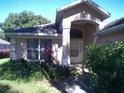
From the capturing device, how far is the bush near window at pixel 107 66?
8320 mm

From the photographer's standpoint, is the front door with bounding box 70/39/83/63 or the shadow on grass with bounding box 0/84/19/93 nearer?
the shadow on grass with bounding box 0/84/19/93

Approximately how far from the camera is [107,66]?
29.3ft

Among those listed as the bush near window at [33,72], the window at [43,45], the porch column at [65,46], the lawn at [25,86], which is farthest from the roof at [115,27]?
the window at [43,45]

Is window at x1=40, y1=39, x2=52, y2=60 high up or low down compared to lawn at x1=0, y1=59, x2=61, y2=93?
up

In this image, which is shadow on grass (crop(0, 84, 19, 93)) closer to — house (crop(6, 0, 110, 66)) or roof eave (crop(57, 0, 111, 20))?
house (crop(6, 0, 110, 66))

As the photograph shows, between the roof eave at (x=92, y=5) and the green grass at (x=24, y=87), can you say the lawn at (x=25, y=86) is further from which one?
the roof eave at (x=92, y=5)

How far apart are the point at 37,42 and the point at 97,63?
10.8 meters

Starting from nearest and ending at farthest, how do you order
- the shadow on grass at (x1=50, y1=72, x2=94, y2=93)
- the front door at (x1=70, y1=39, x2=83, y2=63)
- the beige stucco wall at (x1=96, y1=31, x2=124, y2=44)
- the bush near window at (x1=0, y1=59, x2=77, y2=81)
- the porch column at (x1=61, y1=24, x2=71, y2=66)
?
the shadow on grass at (x1=50, y1=72, x2=94, y2=93)
the beige stucco wall at (x1=96, y1=31, x2=124, y2=44)
the bush near window at (x1=0, y1=59, x2=77, y2=81)
the porch column at (x1=61, y1=24, x2=71, y2=66)
the front door at (x1=70, y1=39, x2=83, y2=63)

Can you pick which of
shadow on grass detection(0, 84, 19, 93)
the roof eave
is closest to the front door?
the roof eave

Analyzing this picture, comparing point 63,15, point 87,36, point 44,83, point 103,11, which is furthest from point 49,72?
point 87,36

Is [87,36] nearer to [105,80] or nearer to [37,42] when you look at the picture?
[37,42]

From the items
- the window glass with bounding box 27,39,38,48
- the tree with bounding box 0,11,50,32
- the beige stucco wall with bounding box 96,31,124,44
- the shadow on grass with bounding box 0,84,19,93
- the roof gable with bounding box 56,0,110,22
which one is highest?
the tree with bounding box 0,11,50,32

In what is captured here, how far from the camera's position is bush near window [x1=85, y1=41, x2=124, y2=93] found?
8320mm

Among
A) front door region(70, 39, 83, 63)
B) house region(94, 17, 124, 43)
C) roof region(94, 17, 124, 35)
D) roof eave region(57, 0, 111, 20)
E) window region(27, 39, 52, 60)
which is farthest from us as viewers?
front door region(70, 39, 83, 63)
